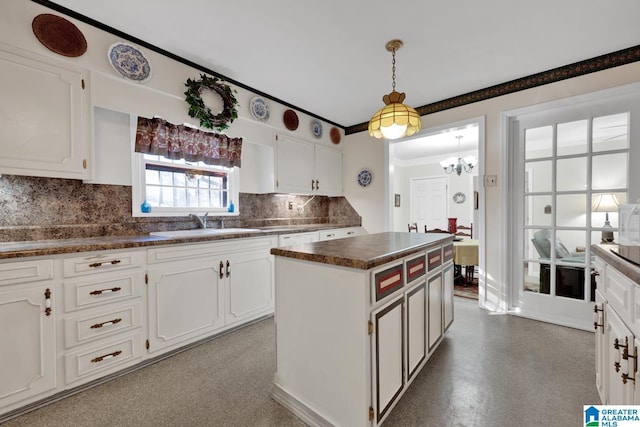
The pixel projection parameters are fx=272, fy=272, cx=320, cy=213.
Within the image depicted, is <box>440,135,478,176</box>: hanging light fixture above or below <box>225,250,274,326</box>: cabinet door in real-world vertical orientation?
above

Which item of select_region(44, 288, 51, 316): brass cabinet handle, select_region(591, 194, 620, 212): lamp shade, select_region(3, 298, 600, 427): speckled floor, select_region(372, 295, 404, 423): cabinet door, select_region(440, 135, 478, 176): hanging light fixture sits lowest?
select_region(3, 298, 600, 427): speckled floor

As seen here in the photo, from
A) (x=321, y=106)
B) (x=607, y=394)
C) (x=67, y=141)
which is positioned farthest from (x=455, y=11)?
(x=67, y=141)

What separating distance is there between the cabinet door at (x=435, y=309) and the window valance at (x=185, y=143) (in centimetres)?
224

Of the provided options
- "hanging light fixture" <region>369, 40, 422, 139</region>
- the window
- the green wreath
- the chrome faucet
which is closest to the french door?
"hanging light fixture" <region>369, 40, 422, 139</region>

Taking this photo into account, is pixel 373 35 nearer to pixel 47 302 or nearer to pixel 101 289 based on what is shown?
pixel 101 289

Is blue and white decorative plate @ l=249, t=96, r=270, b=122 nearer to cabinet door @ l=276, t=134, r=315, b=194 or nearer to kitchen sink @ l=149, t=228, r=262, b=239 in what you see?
cabinet door @ l=276, t=134, r=315, b=194

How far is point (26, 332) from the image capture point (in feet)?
4.93

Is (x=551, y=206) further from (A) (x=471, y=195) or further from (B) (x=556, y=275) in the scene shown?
(A) (x=471, y=195)

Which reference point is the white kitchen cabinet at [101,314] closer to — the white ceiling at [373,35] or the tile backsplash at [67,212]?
the tile backsplash at [67,212]

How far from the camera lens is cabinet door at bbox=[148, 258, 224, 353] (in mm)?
2004

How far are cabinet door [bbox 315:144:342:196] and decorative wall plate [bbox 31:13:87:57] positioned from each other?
2570mm

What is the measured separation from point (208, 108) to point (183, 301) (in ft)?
5.77

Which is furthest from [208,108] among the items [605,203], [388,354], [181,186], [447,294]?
[605,203]

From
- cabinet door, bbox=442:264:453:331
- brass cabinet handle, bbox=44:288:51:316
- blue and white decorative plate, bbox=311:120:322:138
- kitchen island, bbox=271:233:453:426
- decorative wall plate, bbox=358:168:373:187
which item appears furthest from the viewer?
decorative wall plate, bbox=358:168:373:187
